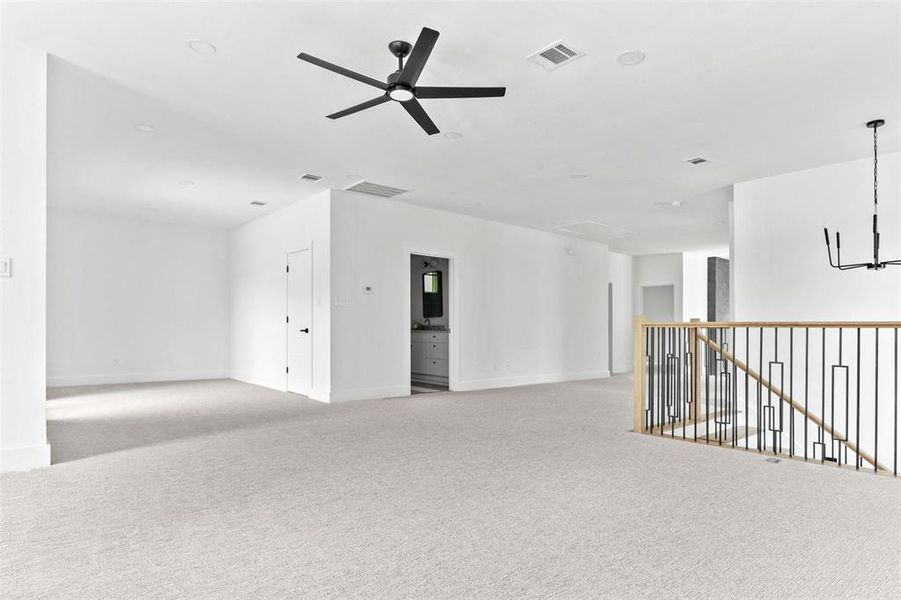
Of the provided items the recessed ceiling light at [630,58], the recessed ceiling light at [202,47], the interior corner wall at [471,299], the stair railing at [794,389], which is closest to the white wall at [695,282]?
the interior corner wall at [471,299]

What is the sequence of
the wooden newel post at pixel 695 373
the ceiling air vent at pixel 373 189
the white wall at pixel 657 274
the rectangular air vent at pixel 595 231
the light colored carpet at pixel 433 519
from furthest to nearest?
the white wall at pixel 657 274 < the rectangular air vent at pixel 595 231 < the ceiling air vent at pixel 373 189 < the wooden newel post at pixel 695 373 < the light colored carpet at pixel 433 519

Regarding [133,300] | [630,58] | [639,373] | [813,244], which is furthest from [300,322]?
[813,244]

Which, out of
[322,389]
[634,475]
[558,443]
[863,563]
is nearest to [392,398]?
[322,389]

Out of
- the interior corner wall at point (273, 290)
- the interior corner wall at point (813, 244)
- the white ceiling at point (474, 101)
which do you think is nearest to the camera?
the white ceiling at point (474, 101)

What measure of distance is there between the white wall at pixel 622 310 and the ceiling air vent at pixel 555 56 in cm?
892

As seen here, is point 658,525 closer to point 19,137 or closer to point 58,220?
point 19,137

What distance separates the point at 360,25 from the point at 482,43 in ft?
2.41

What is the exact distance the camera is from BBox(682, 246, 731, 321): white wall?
12.1 meters

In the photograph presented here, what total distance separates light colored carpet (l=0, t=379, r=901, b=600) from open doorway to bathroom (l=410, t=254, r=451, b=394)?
12.9 feet

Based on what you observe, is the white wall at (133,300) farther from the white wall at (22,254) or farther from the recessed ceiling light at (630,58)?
the recessed ceiling light at (630,58)

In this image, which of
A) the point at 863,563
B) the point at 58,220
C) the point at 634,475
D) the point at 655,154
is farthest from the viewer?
the point at 58,220

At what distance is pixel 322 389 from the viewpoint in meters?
6.93

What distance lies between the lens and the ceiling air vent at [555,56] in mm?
3373

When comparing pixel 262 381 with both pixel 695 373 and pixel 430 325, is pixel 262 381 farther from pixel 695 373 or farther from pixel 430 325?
pixel 695 373
